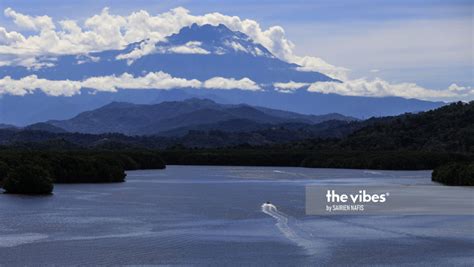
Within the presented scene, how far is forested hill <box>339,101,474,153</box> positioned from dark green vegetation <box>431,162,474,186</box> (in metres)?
46.6

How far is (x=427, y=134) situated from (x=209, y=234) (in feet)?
394

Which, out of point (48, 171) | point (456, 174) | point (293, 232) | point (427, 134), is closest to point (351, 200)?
point (456, 174)

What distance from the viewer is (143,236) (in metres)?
51.1

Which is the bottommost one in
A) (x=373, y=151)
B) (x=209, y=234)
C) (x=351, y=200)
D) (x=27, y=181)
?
(x=209, y=234)

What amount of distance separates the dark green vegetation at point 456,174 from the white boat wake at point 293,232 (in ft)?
109

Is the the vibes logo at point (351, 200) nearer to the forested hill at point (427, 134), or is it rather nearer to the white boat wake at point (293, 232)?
the white boat wake at point (293, 232)

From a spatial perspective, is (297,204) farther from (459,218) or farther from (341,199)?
(459,218)

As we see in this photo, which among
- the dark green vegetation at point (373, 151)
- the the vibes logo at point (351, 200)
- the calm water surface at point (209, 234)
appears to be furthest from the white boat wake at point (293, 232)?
the dark green vegetation at point (373, 151)

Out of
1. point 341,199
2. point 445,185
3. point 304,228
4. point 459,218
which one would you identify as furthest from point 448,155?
point 304,228

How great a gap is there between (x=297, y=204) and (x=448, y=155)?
69076 mm

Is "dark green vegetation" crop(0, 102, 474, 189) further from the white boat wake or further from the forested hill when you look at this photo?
the white boat wake

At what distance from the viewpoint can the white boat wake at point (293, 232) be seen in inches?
1891

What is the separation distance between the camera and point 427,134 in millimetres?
168250

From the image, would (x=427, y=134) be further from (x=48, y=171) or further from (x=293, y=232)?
(x=293, y=232)
